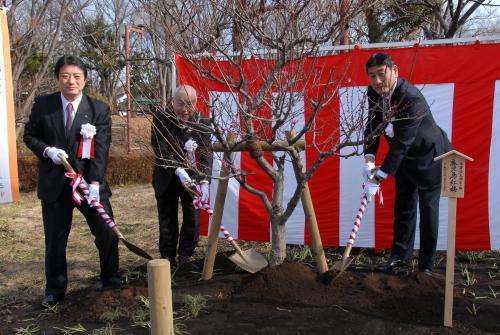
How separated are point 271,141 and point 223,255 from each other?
1.46 metres

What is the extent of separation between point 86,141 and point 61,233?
2.21ft

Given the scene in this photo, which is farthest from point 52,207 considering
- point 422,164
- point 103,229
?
point 422,164

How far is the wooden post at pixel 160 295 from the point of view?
206 centimetres

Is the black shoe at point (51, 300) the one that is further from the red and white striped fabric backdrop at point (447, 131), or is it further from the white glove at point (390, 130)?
the white glove at point (390, 130)

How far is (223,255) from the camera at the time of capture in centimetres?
402

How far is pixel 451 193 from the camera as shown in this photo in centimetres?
255

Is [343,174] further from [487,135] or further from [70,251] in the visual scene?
[70,251]

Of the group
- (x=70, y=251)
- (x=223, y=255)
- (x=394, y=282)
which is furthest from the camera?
(x=70, y=251)

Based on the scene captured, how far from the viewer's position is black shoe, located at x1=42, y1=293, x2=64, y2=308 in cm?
333

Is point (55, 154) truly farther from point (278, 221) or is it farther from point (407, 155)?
point (407, 155)

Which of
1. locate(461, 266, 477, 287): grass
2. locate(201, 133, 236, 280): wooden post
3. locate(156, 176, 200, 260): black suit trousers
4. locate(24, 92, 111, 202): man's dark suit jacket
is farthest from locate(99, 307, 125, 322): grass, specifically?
locate(461, 266, 477, 287): grass

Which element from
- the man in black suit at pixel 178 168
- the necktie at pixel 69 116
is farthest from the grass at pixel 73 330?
the necktie at pixel 69 116

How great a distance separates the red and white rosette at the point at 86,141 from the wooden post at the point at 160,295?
59.7 inches

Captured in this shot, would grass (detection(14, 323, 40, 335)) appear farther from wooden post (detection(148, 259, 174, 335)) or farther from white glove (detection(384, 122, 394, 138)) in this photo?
white glove (detection(384, 122, 394, 138))
